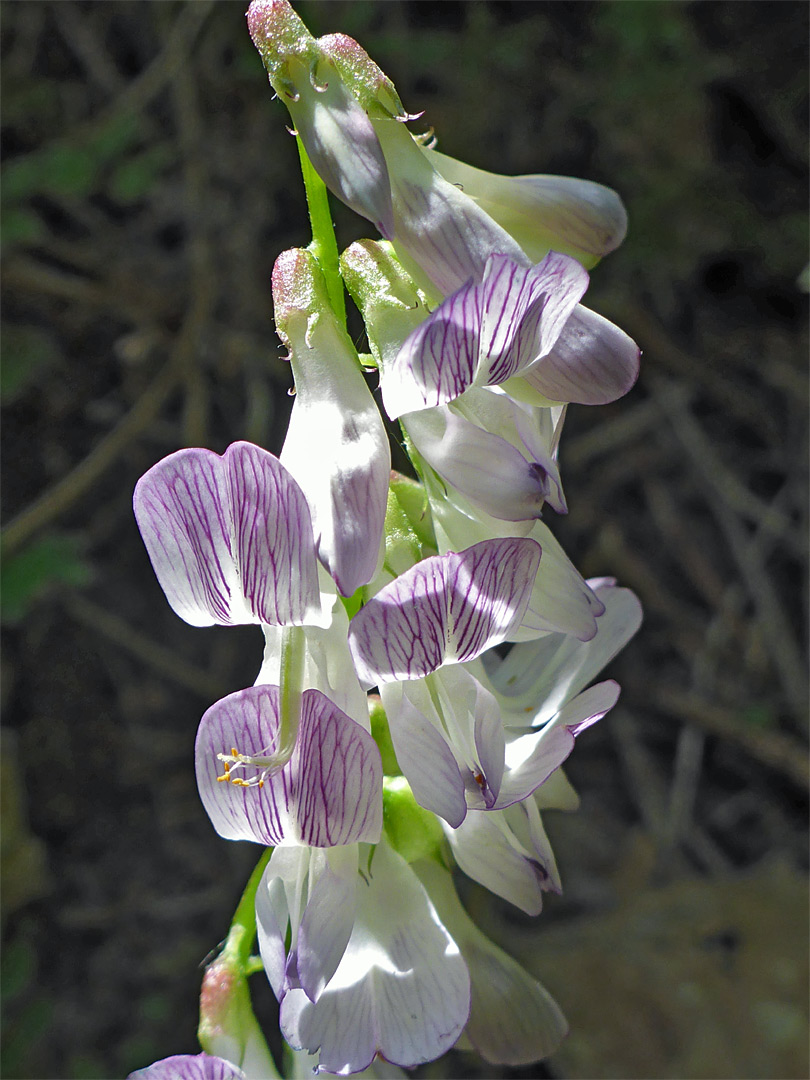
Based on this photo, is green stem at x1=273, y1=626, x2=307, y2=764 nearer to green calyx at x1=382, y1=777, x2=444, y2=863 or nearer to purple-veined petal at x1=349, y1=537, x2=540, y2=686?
purple-veined petal at x1=349, y1=537, x2=540, y2=686

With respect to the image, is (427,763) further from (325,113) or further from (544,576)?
(325,113)

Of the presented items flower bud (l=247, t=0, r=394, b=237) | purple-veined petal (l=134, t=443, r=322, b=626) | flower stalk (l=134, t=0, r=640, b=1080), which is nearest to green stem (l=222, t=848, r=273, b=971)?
flower stalk (l=134, t=0, r=640, b=1080)

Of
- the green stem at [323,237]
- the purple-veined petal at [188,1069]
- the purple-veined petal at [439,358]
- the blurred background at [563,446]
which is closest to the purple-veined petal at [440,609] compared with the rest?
the purple-veined petal at [439,358]

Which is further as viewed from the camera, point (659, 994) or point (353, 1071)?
point (659, 994)

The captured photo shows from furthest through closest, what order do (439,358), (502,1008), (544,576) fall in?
(502,1008)
(544,576)
(439,358)

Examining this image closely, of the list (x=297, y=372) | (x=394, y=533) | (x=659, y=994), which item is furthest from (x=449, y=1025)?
(x=659, y=994)

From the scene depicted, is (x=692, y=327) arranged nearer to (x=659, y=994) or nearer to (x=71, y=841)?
(x=659, y=994)

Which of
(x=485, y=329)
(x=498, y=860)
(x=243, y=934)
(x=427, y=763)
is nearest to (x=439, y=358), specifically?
(x=485, y=329)
